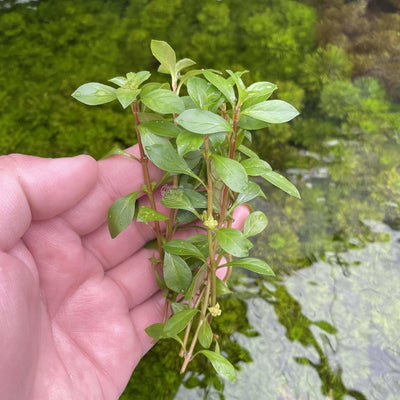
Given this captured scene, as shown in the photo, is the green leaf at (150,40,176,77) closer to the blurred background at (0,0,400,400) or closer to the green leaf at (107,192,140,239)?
the green leaf at (107,192,140,239)

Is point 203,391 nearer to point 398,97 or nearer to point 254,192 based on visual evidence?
point 254,192

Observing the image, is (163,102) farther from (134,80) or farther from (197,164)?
(197,164)

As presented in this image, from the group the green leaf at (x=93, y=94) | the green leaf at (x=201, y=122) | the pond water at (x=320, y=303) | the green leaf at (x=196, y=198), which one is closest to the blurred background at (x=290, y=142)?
the pond water at (x=320, y=303)

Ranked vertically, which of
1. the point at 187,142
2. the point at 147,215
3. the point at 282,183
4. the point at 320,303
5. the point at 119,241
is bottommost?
the point at 320,303

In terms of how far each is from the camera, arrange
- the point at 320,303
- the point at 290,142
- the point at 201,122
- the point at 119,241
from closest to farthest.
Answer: the point at 201,122 < the point at 119,241 < the point at 320,303 < the point at 290,142

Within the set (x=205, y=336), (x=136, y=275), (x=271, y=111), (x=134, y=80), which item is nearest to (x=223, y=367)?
(x=205, y=336)

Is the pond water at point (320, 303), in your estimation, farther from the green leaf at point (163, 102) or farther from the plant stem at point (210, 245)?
the green leaf at point (163, 102)

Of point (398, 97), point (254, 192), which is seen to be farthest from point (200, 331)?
point (398, 97)
